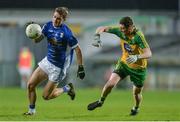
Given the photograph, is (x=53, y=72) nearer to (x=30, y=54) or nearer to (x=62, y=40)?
(x=62, y=40)

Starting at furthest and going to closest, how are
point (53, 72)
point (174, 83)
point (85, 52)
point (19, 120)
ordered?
point (85, 52)
point (174, 83)
point (53, 72)
point (19, 120)

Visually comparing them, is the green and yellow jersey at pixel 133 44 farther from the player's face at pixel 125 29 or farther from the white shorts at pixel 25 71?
the white shorts at pixel 25 71

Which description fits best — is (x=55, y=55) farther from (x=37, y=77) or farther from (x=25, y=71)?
(x=25, y=71)

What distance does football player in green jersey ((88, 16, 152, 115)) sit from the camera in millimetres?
19625

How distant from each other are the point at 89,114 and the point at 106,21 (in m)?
24.8

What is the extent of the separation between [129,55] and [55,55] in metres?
1.61

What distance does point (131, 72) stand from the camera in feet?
66.6

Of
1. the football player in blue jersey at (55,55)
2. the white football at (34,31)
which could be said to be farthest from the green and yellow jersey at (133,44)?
the white football at (34,31)

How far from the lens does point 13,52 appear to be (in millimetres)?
42969

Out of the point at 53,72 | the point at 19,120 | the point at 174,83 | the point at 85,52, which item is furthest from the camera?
the point at 85,52

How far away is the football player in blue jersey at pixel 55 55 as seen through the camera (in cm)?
1927

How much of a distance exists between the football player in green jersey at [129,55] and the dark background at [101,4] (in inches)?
810

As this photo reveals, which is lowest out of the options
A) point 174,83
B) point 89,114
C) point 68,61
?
point 174,83

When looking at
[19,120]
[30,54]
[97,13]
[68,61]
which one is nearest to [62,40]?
[68,61]
